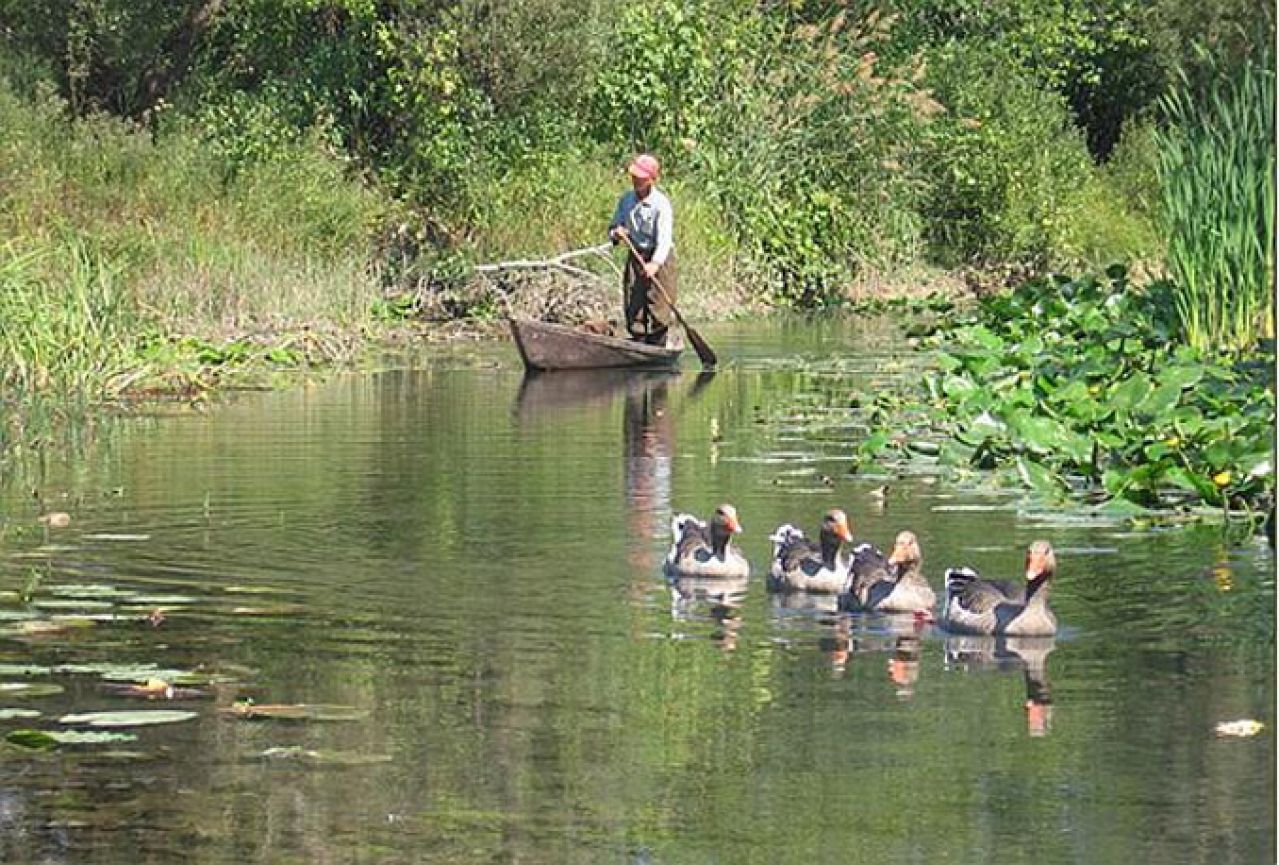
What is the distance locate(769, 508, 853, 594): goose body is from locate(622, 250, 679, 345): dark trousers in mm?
13851

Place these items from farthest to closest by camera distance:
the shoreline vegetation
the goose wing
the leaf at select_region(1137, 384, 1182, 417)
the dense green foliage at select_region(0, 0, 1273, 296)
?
the dense green foliage at select_region(0, 0, 1273, 296), the shoreline vegetation, the leaf at select_region(1137, 384, 1182, 417), the goose wing

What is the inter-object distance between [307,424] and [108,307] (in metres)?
1.86

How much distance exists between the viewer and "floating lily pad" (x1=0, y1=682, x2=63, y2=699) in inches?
425

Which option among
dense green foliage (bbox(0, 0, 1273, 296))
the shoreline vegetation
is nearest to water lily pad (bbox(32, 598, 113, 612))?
the shoreline vegetation

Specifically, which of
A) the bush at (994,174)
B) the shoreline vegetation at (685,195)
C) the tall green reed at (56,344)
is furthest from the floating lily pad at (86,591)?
the bush at (994,174)

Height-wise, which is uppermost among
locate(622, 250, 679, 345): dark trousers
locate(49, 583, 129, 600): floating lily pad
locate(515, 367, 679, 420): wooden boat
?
locate(622, 250, 679, 345): dark trousers

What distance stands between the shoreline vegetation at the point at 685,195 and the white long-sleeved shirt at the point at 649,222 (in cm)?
280

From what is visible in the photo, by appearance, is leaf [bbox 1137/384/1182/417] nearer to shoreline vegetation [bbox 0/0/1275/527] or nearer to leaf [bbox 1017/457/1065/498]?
shoreline vegetation [bbox 0/0/1275/527]

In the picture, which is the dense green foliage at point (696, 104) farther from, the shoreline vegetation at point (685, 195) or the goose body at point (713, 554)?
the goose body at point (713, 554)

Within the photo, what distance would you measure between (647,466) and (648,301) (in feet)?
29.2

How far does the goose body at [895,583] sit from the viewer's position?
12.7 metres

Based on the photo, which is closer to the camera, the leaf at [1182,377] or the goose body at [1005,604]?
the goose body at [1005,604]

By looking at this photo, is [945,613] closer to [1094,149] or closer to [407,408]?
[407,408]

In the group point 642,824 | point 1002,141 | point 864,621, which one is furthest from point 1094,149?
point 642,824
